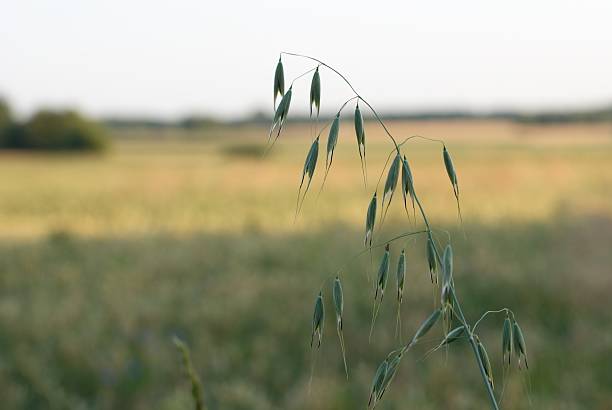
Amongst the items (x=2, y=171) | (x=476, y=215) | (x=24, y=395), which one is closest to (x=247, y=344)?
(x=24, y=395)

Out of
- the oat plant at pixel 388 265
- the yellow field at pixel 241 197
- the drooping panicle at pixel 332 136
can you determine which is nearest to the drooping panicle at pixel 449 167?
the oat plant at pixel 388 265

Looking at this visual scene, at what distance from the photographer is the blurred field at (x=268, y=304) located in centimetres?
387

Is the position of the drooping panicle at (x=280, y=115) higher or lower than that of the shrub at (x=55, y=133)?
higher

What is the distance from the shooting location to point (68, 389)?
160 inches

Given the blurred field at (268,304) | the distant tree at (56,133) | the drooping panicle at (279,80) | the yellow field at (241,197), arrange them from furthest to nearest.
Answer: the distant tree at (56,133) < the yellow field at (241,197) < the blurred field at (268,304) < the drooping panicle at (279,80)

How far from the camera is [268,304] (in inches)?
227

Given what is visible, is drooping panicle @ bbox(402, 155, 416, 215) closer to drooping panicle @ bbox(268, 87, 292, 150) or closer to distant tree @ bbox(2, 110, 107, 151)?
drooping panicle @ bbox(268, 87, 292, 150)

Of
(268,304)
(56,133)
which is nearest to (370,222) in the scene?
(268,304)

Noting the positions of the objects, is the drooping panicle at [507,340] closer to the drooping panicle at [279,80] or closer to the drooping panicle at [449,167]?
the drooping panicle at [449,167]

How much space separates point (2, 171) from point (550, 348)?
26.2 meters

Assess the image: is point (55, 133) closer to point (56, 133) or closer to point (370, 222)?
point (56, 133)

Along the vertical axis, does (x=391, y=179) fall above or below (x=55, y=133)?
above

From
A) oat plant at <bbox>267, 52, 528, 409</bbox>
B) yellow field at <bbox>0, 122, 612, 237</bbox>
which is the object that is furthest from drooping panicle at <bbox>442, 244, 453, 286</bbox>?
yellow field at <bbox>0, 122, 612, 237</bbox>

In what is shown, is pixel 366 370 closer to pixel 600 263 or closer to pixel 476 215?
pixel 600 263
